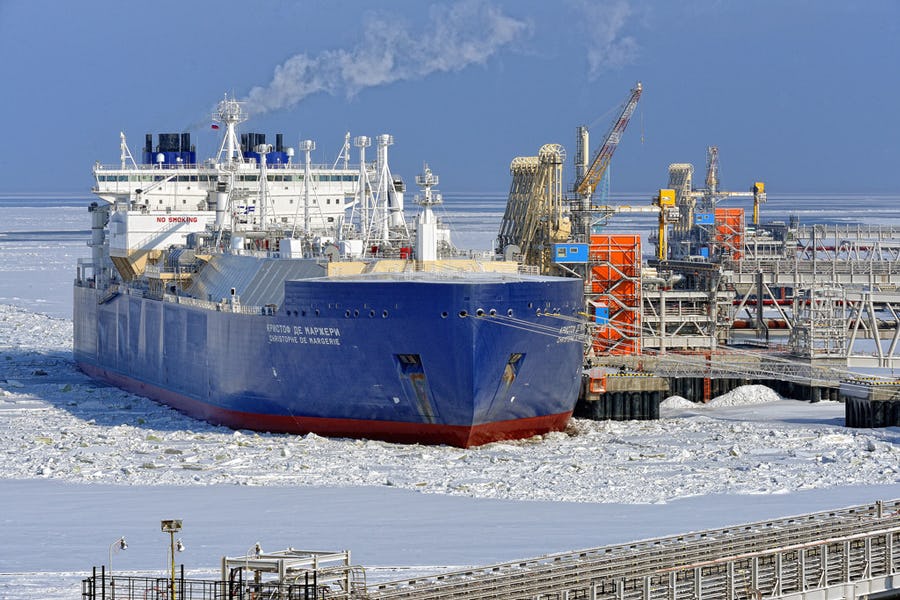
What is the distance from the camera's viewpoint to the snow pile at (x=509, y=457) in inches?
1142

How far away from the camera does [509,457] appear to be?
32.3 meters

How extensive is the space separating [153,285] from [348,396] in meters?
14.4

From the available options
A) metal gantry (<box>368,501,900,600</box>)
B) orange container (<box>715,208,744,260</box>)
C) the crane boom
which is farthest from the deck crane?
metal gantry (<box>368,501,900,600</box>)

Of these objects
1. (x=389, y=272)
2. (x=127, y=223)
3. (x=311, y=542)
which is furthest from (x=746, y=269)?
(x=311, y=542)

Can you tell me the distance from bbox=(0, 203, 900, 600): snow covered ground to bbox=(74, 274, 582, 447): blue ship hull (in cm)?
62

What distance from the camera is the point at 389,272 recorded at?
35750 mm

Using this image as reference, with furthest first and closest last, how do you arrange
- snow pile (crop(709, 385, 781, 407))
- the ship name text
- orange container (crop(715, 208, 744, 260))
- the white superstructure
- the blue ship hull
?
1. orange container (crop(715, 208, 744, 260))
2. the white superstructure
3. snow pile (crop(709, 385, 781, 407))
4. the ship name text
5. the blue ship hull

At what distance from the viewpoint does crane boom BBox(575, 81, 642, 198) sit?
5062 centimetres

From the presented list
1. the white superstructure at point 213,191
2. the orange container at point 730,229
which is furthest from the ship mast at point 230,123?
the orange container at point 730,229

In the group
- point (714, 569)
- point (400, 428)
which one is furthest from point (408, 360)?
point (714, 569)

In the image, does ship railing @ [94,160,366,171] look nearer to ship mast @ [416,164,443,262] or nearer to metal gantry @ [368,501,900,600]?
ship mast @ [416,164,443,262]

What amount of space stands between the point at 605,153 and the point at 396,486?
89.1ft

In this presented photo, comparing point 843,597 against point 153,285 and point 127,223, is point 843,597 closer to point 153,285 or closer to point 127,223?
point 153,285

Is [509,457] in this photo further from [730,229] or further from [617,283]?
[730,229]
